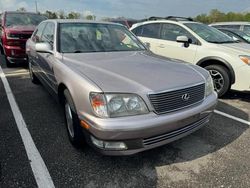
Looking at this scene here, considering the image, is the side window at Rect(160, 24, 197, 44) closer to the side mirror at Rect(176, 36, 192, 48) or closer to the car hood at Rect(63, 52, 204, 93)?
the side mirror at Rect(176, 36, 192, 48)

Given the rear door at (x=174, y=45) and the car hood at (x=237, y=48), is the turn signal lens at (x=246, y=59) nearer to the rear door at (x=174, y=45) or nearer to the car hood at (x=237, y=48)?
the car hood at (x=237, y=48)

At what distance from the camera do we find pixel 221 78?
201 inches

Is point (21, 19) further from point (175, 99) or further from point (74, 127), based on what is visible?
point (175, 99)

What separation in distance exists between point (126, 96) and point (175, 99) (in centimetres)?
55

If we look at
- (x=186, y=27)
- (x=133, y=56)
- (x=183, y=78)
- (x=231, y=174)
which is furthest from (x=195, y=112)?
(x=186, y=27)

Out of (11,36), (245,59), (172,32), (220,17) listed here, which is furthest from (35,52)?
(220,17)

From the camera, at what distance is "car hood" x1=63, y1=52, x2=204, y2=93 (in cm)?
251

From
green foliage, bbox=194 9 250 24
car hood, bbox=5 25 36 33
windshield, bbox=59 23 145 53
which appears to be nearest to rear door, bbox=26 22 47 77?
windshield, bbox=59 23 145 53

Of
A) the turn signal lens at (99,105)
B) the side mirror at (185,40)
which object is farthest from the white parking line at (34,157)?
the side mirror at (185,40)

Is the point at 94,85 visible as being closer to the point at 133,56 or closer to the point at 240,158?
the point at 133,56

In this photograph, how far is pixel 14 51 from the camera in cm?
729

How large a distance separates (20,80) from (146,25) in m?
3.68

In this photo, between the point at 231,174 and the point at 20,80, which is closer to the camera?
the point at 231,174

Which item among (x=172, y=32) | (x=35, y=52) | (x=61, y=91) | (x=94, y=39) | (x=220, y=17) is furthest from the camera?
(x=220, y=17)
